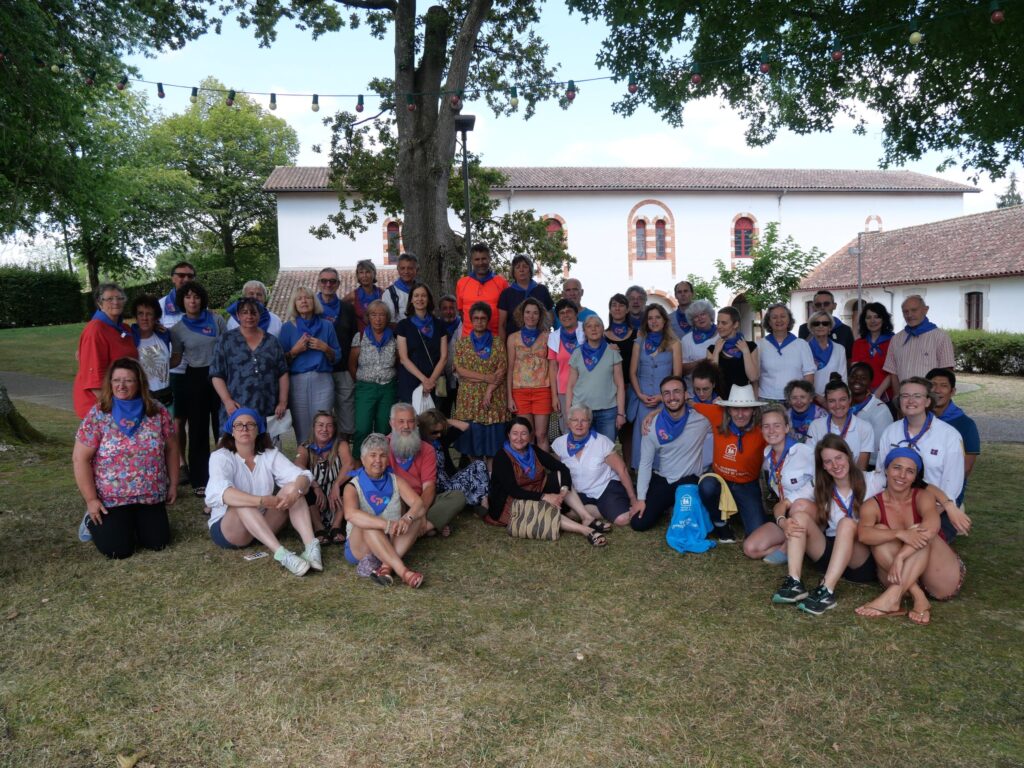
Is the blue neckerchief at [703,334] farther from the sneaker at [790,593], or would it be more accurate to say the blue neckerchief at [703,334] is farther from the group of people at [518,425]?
the sneaker at [790,593]

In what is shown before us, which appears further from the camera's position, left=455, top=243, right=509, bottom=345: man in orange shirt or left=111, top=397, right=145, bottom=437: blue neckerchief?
left=455, top=243, right=509, bottom=345: man in orange shirt

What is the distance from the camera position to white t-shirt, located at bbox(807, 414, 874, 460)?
15.7 ft

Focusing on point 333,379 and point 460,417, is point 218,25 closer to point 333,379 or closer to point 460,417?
point 333,379

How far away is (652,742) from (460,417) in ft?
11.9

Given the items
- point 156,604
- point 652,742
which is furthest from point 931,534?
point 156,604

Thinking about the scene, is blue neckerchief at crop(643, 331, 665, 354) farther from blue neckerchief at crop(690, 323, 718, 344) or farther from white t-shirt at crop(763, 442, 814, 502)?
white t-shirt at crop(763, 442, 814, 502)

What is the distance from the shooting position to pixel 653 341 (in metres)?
5.96

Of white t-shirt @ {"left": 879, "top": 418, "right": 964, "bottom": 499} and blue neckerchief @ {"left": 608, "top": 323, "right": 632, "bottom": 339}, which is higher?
blue neckerchief @ {"left": 608, "top": 323, "right": 632, "bottom": 339}

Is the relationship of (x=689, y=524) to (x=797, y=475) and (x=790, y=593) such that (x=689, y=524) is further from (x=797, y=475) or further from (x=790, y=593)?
(x=790, y=593)

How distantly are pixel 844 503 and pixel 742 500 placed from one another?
93 centimetres

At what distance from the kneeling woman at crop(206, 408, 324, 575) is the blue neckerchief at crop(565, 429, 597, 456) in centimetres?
197

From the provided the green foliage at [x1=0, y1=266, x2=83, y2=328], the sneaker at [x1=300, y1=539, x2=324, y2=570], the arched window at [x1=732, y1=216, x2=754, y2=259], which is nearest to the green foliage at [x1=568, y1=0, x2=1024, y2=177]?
the sneaker at [x1=300, y1=539, x2=324, y2=570]

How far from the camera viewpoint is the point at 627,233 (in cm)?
2948

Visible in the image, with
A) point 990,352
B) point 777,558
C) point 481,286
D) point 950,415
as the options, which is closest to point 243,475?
point 481,286
